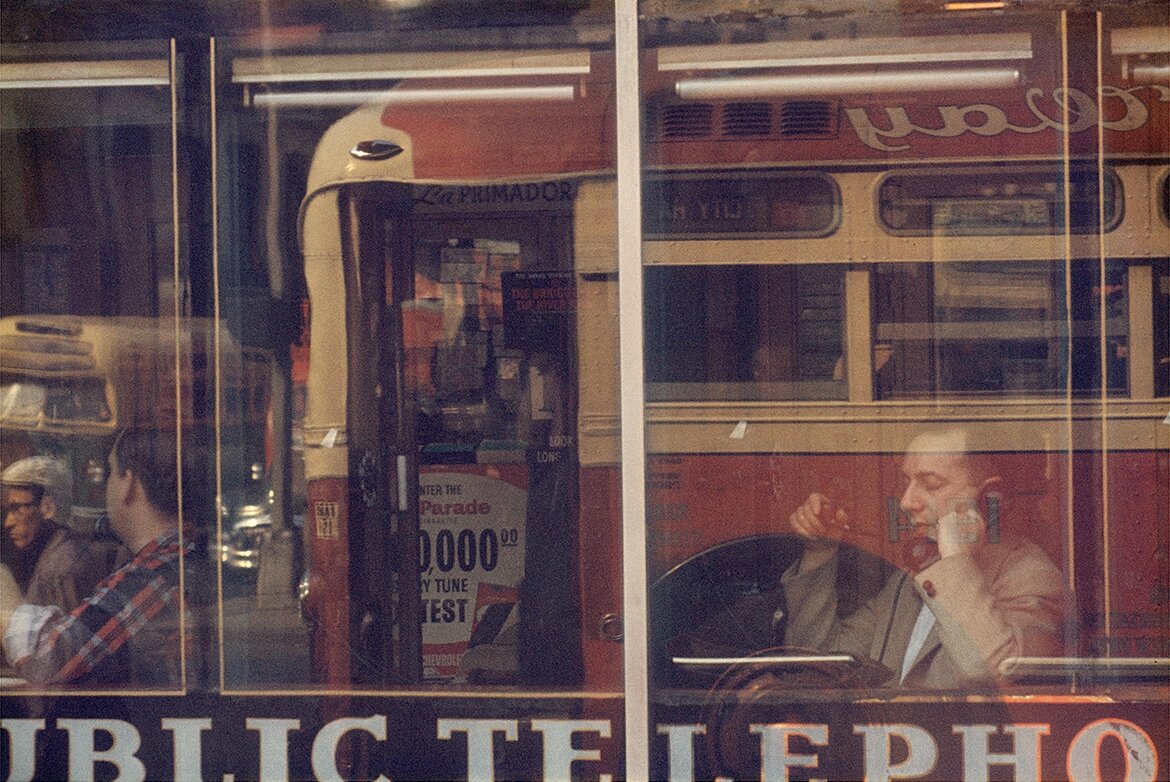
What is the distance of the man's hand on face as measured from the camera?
3.15 meters

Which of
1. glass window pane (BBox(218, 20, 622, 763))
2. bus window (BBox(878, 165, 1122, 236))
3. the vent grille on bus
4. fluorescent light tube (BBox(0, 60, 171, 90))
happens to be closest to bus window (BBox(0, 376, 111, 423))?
glass window pane (BBox(218, 20, 622, 763))

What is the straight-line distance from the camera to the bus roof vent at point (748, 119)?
3.22 meters

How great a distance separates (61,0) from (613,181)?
1.34 m

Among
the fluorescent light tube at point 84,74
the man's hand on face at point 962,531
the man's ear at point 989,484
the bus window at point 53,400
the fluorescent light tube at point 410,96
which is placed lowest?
the man's hand on face at point 962,531

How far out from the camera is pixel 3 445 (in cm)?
318

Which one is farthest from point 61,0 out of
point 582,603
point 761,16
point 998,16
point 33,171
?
point 998,16

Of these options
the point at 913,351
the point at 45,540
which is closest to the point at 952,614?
the point at 913,351

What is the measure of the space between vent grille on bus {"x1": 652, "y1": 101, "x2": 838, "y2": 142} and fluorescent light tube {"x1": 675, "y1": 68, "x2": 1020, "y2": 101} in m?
0.03

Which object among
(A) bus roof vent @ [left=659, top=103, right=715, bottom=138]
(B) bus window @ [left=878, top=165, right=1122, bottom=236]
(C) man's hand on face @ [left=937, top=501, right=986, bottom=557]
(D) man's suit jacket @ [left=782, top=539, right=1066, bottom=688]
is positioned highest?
Result: (A) bus roof vent @ [left=659, top=103, right=715, bottom=138]

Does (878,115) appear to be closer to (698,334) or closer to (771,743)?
(698,334)

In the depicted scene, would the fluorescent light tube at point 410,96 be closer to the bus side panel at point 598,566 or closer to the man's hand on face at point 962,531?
the bus side panel at point 598,566

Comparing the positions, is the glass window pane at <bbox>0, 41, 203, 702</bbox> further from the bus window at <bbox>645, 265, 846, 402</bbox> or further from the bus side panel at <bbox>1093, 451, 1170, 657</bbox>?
the bus side panel at <bbox>1093, 451, 1170, 657</bbox>

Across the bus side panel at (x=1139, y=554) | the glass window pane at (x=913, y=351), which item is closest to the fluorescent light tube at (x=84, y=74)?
the glass window pane at (x=913, y=351)

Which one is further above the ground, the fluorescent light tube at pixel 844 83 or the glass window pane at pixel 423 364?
the fluorescent light tube at pixel 844 83
